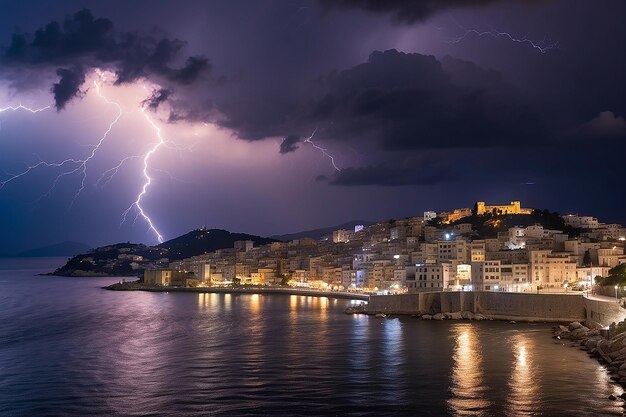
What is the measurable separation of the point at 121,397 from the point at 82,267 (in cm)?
14740

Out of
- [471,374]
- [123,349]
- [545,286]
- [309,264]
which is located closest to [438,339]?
[471,374]

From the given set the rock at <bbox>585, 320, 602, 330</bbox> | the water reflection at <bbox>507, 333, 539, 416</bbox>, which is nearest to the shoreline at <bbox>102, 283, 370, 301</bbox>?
the rock at <bbox>585, 320, 602, 330</bbox>

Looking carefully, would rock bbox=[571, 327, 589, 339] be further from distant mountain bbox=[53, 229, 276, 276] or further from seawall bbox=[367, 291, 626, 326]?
distant mountain bbox=[53, 229, 276, 276]

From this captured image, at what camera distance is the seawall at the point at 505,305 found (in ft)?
128

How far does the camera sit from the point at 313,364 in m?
26.7

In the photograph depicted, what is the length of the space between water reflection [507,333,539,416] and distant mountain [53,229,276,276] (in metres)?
125

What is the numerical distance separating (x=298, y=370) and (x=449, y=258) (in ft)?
139

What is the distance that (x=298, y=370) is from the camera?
83.0ft

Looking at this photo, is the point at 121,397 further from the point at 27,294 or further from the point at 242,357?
the point at 27,294

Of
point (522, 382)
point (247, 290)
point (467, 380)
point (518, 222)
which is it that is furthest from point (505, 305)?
point (247, 290)

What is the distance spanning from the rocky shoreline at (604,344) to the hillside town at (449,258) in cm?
2025

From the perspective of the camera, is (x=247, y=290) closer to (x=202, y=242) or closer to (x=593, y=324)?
(x=593, y=324)

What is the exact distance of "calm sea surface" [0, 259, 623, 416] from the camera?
65.1 feet

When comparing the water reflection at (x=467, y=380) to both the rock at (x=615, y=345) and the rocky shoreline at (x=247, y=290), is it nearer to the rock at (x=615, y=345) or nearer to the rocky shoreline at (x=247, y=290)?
the rock at (x=615, y=345)
